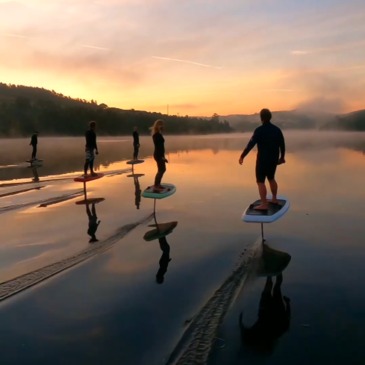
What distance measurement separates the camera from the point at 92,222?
438 inches

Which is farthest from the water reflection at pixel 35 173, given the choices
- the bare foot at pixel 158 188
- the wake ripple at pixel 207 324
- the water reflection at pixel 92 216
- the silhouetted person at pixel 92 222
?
the wake ripple at pixel 207 324

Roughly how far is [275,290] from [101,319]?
286 centimetres

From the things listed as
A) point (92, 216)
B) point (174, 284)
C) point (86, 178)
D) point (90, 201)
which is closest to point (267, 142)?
point (174, 284)

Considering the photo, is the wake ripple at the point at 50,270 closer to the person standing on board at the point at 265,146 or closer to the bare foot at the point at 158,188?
the bare foot at the point at 158,188

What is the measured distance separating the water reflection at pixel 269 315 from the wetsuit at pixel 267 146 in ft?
8.08

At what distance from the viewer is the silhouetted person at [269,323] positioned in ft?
15.6

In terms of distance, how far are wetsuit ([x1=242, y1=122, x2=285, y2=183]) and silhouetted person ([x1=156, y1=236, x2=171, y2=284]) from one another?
275 centimetres

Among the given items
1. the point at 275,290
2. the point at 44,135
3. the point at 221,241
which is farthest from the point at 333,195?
the point at 44,135

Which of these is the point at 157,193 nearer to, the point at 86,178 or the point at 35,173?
the point at 86,178

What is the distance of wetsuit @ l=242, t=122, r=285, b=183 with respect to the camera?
893cm

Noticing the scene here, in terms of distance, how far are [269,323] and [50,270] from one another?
168 inches

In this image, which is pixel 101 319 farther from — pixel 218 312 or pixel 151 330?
pixel 218 312

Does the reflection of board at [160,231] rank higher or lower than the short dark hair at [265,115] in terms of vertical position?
lower

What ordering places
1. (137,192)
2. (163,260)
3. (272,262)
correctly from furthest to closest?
(137,192)
(163,260)
(272,262)
